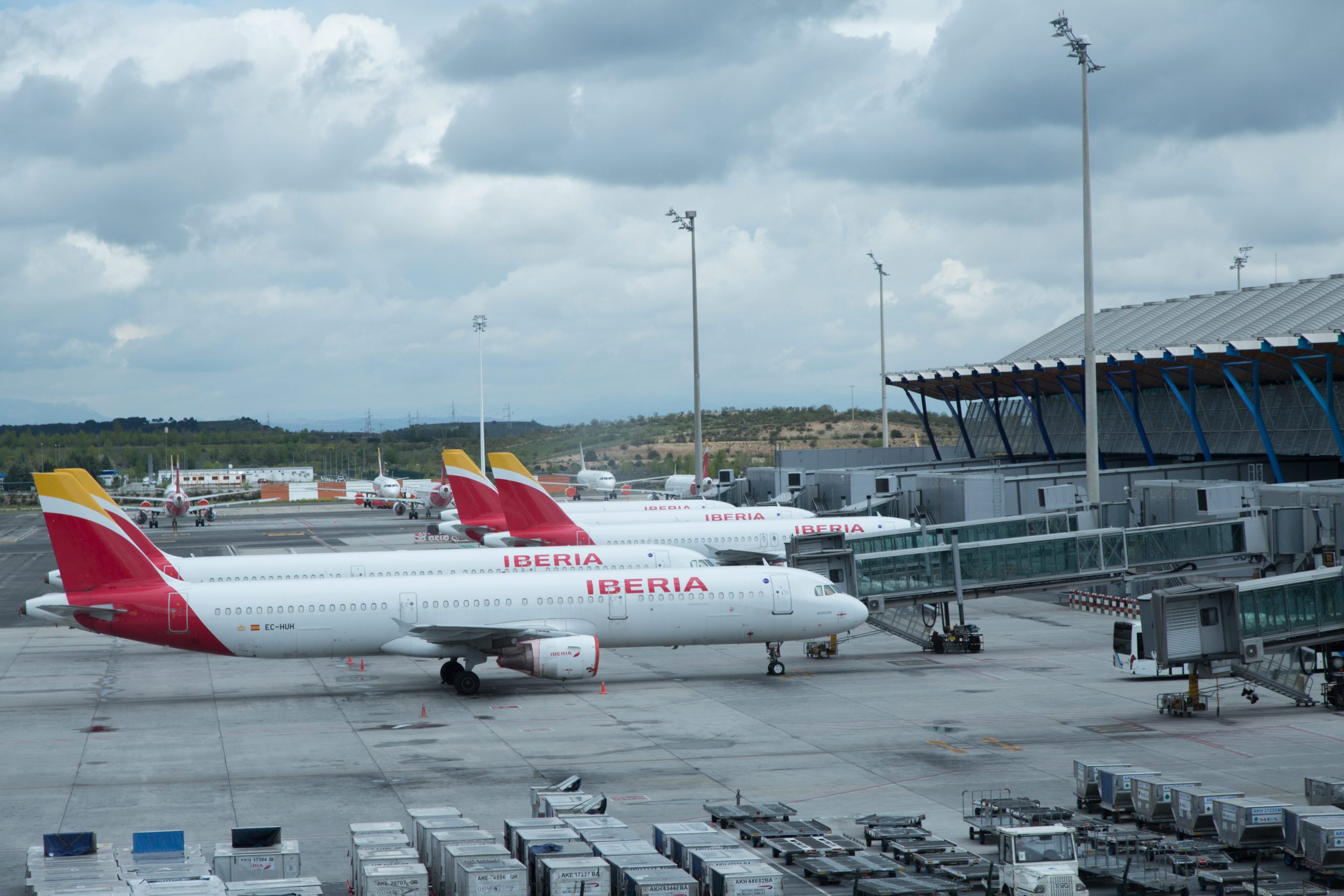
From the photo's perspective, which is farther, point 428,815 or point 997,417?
point 997,417

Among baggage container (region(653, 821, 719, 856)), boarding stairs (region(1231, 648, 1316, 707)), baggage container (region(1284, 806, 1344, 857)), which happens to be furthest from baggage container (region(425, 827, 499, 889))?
boarding stairs (region(1231, 648, 1316, 707))

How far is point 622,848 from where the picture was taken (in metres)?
21.5

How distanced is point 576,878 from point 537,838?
7.39ft

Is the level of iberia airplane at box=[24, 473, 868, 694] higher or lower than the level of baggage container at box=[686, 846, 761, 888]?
higher

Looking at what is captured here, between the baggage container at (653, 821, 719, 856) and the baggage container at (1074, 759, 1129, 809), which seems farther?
the baggage container at (1074, 759, 1129, 809)

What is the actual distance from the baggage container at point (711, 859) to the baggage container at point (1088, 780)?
882 cm

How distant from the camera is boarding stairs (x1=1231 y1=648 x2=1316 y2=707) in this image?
36875mm

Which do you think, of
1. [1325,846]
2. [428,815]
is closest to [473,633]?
[428,815]

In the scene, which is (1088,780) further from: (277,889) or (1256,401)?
(1256,401)

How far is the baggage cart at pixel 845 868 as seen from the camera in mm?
21891

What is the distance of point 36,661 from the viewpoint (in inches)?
2020

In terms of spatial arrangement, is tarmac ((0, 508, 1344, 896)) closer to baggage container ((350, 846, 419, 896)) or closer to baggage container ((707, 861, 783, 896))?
baggage container ((350, 846, 419, 896))

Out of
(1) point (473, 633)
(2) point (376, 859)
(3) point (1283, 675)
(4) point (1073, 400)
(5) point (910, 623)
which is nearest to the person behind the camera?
(2) point (376, 859)

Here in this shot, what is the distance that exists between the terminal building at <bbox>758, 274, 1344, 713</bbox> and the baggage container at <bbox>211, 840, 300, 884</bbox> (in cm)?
2360
